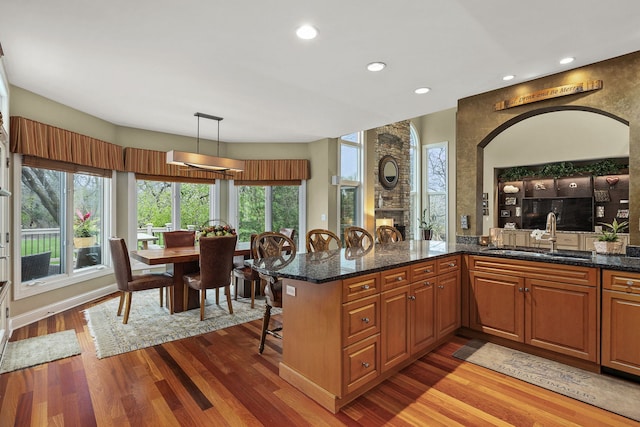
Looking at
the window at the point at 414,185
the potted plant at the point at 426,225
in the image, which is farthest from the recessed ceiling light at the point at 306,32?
the window at the point at 414,185

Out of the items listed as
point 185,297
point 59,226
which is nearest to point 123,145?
point 59,226

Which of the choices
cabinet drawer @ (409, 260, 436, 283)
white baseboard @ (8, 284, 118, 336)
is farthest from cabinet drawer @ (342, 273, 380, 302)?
white baseboard @ (8, 284, 118, 336)

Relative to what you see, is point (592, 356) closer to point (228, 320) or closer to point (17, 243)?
point (228, 320)

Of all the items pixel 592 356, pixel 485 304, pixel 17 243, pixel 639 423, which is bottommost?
pixel 639 423

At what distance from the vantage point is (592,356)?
→ 97.4 inches

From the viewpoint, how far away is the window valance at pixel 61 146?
3.53 metres

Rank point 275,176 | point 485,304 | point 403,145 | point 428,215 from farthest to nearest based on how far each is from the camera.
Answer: point 428,215, point 403,145, point 275,176, point 485,304

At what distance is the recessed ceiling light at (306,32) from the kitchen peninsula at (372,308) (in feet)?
5.85

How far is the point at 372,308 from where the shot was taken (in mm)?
2227

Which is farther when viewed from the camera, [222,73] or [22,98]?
[22,98]

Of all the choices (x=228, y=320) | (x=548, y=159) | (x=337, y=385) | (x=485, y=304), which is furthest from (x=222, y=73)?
(x=548, y=159)

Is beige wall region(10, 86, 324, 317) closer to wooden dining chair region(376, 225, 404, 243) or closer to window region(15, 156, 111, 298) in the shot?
window region(15, 156, 111, 298)

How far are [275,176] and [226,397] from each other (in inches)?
190

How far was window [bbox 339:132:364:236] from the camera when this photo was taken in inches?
266
